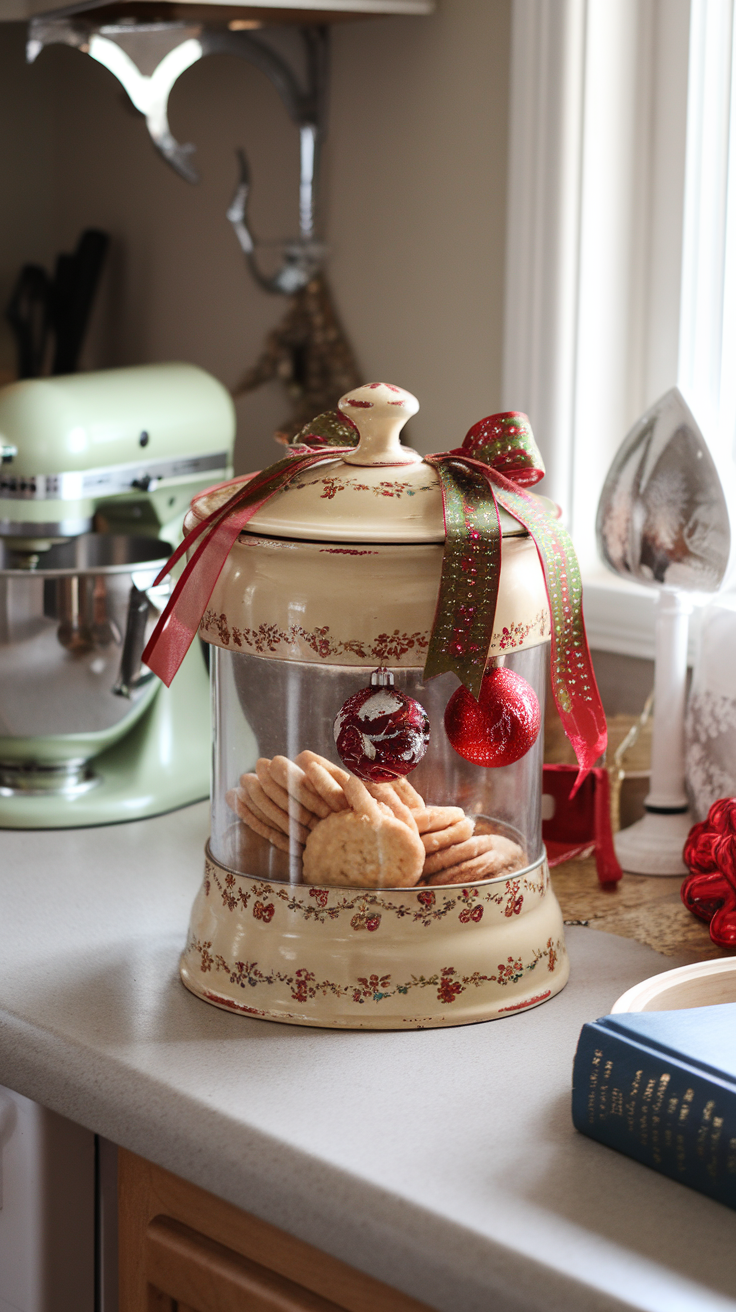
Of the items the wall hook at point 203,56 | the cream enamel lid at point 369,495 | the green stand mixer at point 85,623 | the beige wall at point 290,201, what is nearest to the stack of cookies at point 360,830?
the cream enamel lid at point 369,495

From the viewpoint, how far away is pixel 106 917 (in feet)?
3.22

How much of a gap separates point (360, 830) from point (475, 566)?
0.58 ft

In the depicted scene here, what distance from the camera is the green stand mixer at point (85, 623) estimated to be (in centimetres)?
113

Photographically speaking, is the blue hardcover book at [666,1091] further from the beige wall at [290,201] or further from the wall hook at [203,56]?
the wall hook at [203,56]

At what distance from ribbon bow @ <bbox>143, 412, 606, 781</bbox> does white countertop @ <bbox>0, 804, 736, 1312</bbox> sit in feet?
0.64

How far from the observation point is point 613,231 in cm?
132

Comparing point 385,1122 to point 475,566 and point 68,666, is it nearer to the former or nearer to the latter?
point 475,566

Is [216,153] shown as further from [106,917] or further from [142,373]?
[106,917]

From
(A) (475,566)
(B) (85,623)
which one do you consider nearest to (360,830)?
(A) (475,566)

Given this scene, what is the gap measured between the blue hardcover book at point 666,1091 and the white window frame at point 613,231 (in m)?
0.63

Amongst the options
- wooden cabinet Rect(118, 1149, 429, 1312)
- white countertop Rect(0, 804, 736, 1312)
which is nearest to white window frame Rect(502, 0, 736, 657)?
white countertop Rect(0, 804, 736, 1312)

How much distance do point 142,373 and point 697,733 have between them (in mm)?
616

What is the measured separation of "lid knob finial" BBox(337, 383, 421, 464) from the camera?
817 mm

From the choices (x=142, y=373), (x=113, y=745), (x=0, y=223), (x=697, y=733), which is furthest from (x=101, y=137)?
(x=697, y=733)
